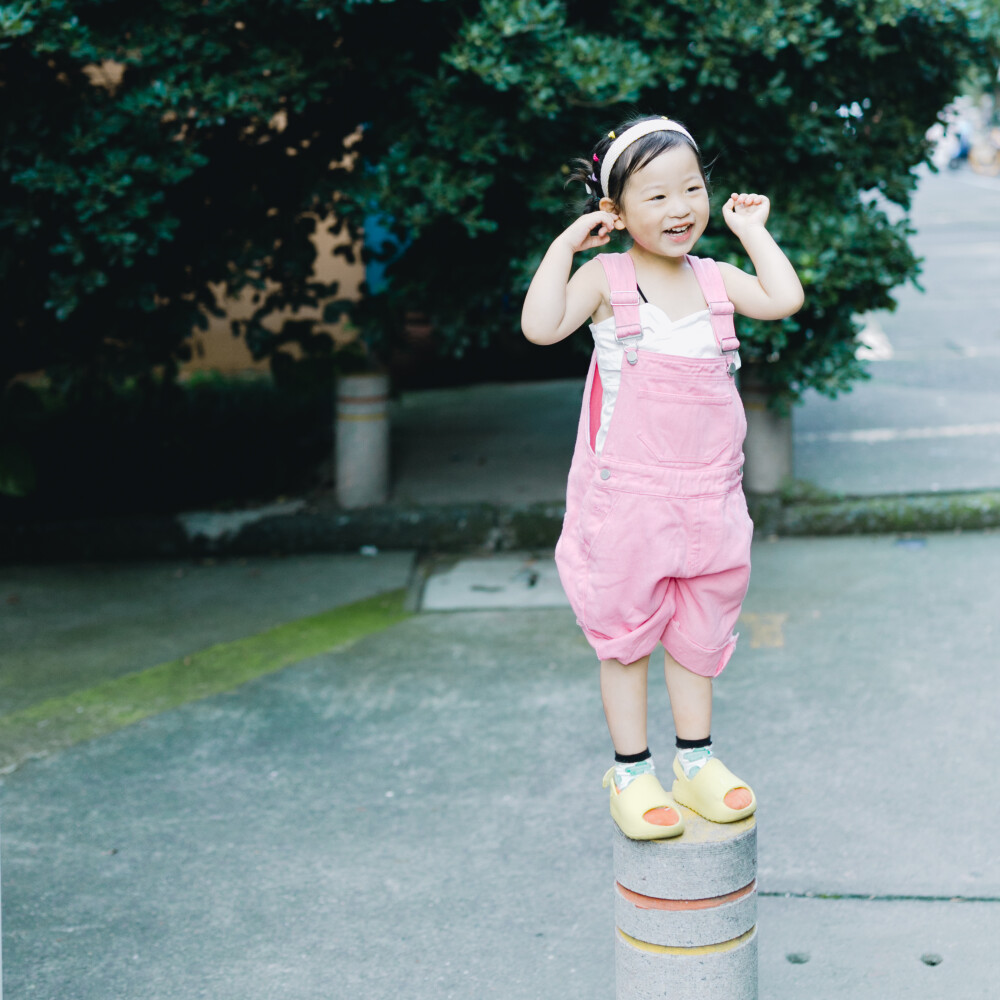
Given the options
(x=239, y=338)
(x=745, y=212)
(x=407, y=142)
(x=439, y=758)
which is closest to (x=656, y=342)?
(x=745, y=212)

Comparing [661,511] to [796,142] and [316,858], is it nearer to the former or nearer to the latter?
[316,858]

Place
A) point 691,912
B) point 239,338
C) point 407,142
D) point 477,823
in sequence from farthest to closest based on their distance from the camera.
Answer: point 239,338 → point 407,142 → point 477,823 → point 691,912

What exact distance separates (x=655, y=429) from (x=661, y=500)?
132mm

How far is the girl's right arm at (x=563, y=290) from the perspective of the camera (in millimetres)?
2420

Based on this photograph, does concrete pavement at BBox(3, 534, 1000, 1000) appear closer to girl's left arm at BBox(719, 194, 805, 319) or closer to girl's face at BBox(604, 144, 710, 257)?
girl's left arm at BBox(719, 194, 805, 319)

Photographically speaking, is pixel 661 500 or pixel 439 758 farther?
pixel 439 758

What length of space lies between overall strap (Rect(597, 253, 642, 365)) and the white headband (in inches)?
6.6

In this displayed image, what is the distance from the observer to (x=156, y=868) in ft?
11.7

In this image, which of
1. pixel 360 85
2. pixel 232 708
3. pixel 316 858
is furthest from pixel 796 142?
pixel 316 858

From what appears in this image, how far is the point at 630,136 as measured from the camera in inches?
94.2

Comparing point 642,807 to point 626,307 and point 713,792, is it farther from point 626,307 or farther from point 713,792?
point 626,307

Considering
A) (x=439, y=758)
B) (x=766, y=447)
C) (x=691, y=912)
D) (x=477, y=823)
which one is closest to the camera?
(x=691, y=912)

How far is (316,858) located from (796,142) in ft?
11.7

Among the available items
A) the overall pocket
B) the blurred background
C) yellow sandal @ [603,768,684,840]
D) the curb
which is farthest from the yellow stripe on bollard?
the curb
